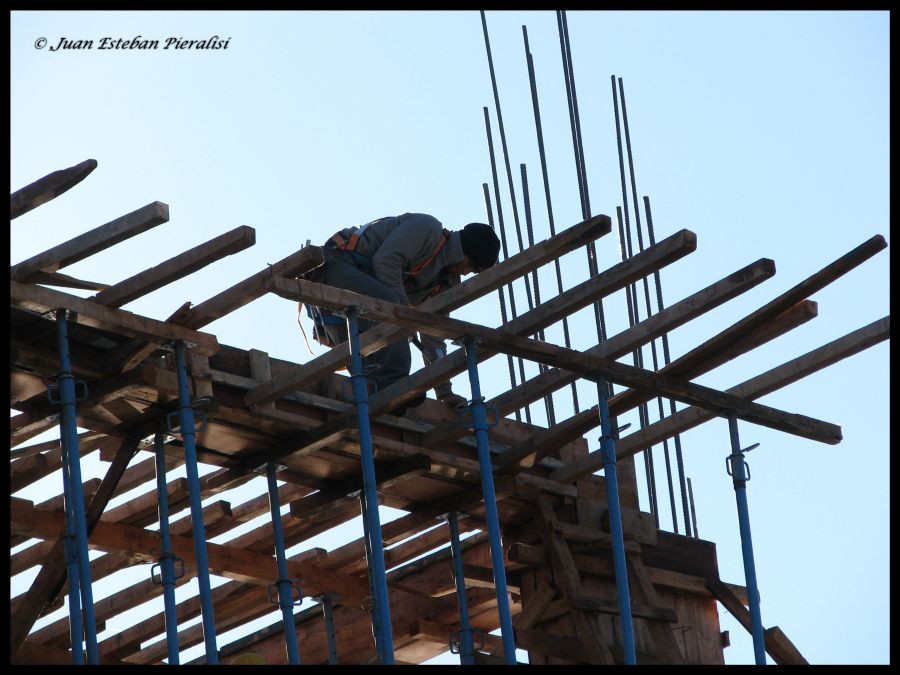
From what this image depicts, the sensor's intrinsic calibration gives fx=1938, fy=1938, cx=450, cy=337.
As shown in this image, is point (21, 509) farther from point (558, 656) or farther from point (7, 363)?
point (558, 656)

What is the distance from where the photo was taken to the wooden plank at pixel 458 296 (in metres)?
11.6

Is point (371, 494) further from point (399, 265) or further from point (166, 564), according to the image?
point (399, 265)

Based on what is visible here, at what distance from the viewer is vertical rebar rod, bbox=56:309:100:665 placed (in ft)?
35.6

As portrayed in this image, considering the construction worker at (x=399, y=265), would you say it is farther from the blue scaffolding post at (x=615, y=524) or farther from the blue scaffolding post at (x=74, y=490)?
the blue scaffolding post at (x=74, y=490)

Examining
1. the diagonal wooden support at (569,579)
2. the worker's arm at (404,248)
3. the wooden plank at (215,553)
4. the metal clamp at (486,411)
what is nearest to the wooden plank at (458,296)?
the metal clamp at (486,411)

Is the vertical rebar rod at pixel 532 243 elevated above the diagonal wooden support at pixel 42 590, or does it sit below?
above

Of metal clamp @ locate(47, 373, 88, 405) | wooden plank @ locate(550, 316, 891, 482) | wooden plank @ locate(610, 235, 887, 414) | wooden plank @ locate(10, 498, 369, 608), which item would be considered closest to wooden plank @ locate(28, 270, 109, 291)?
metal clamp @ locate(47, 373, 88, 405)

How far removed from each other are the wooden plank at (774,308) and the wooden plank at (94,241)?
4.08 meters

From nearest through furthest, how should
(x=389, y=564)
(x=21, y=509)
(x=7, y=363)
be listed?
(x=7, y=363), (x=21, y=509), (x=389, y=564)

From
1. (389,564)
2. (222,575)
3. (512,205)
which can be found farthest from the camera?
(512,205)

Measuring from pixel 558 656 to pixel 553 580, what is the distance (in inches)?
27.2

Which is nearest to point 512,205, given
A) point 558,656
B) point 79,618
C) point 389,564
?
point 389,564

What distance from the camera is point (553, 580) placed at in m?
14.6

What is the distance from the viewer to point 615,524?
12.5 meters
